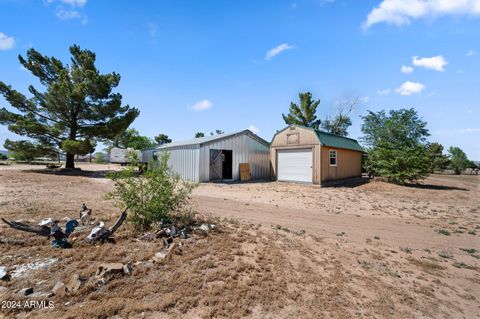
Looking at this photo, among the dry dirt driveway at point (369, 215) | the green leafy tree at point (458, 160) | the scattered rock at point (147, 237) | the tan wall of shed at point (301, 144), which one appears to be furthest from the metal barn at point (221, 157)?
the green leafy tree at point (458, 160)

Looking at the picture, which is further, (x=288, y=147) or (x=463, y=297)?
(x=288, y=147)

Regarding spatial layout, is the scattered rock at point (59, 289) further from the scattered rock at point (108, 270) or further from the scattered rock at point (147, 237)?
the scattered rock at point (147, 237)

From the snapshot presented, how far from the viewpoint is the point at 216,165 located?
16234 millimetres

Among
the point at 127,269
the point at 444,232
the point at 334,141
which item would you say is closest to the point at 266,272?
the point at 127,269

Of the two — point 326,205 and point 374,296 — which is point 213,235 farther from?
point 326,205

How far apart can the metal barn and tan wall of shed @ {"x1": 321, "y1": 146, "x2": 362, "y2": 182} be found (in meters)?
4.84

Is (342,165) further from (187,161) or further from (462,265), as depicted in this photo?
(462,265)

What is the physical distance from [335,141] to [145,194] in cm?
1464

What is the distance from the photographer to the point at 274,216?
698 centimetres

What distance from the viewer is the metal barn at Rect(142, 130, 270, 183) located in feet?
50.9

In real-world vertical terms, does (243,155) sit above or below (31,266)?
above

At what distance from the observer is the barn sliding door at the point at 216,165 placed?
52.2 feet

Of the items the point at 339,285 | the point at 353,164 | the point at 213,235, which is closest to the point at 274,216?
the point at 213,235

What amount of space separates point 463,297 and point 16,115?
25.6 meters
